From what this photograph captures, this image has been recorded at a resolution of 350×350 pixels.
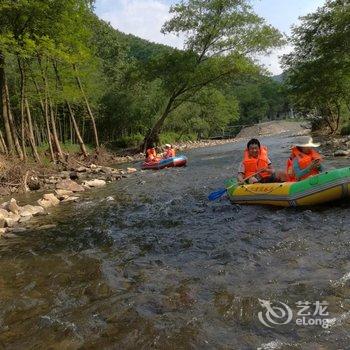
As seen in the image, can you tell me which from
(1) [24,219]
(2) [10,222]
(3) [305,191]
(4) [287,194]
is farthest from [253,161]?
(2) [10,222]

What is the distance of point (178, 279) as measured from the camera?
5.22 m

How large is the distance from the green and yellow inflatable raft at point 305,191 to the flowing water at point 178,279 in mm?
190

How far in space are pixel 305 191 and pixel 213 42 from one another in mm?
20652

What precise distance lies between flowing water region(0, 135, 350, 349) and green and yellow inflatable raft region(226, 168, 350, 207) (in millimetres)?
190

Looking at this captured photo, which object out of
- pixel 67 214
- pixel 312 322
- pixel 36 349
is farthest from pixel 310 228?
pixel 67 214

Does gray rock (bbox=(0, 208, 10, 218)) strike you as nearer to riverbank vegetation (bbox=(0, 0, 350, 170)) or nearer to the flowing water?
the flowing water

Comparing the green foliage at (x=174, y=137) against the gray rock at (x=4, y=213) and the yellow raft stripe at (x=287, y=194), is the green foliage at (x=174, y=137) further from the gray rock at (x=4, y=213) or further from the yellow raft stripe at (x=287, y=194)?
the yellow raft stripe at (x=287, y=194)

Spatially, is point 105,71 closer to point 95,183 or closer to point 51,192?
point 95,183

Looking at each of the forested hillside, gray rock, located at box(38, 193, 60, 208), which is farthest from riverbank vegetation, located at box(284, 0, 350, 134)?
gray rock, located at box(38, 193, 60, 208)

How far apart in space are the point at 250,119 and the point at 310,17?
65.6m

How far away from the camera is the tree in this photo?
25969 mm

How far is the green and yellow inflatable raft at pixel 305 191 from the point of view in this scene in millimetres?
7797

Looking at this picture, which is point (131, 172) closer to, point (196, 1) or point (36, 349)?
point (196, 1)

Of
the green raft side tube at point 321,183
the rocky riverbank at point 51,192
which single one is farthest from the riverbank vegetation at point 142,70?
the green raft side tube at point 321,183
